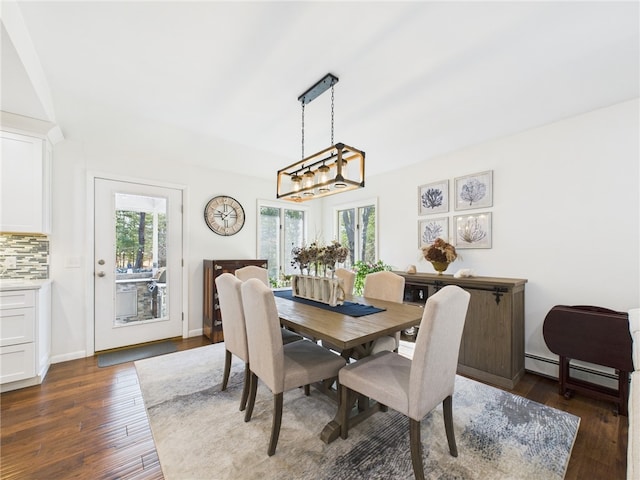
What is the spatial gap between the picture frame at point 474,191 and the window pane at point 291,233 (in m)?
2.66

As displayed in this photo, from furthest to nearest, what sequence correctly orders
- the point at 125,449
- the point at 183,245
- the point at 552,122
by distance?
1. the point at 183,245
2. the point at 552,122
3. the point at 125,449

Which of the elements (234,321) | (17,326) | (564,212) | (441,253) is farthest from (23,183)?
(564,212)

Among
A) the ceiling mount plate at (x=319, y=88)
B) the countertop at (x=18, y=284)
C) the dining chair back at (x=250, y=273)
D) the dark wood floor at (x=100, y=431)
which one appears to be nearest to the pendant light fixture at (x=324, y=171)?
the ceiling mount plate at (x=319, y=88)

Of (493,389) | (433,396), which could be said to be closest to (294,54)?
(433,396)

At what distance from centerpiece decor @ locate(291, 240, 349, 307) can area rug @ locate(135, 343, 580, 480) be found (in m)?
0.87

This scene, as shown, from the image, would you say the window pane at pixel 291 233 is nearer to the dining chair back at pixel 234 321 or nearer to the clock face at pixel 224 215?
the clock face at pixel 224 215

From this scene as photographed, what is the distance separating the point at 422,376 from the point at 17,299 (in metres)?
3.40

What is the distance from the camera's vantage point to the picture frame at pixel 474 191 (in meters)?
3.23

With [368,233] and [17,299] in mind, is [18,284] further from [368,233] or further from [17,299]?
[368,233]

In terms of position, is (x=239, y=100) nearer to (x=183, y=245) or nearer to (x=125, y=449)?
(x=183, y=245)

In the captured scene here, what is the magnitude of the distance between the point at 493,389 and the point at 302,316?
1.97 metres

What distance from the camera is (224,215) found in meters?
4.35

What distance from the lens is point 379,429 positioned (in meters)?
1.99

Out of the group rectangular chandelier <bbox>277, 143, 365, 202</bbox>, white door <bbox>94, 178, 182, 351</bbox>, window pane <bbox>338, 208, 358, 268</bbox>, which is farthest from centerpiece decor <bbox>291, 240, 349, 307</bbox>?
window pane <bbox>338, 208, 358, 268</bbox>
